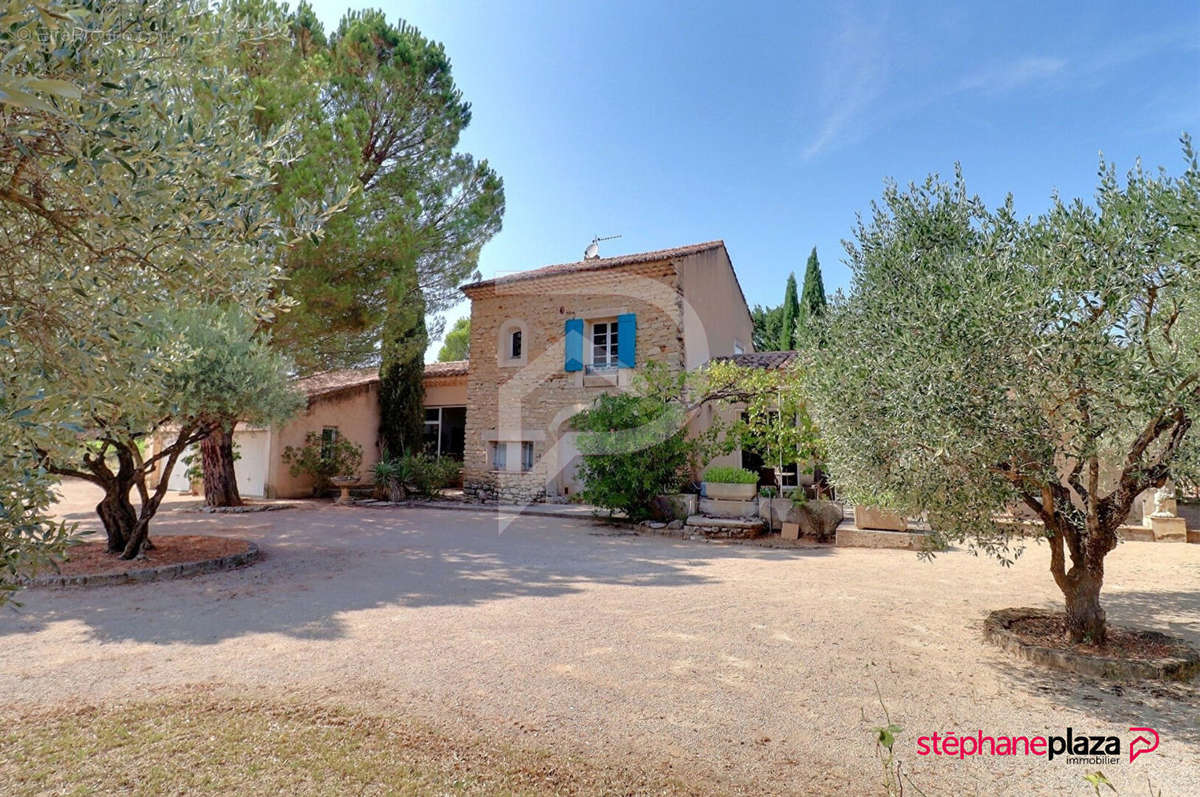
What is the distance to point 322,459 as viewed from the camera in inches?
675

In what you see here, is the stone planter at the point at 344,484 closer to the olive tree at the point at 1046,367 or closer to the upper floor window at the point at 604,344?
the upper floor window at the point at 604,344

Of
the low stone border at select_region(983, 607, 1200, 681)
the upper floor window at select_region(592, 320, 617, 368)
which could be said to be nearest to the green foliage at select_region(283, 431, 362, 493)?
the upper floor window at select_region(592, 320, 617, 368)

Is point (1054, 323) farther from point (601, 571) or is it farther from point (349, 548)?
point (349, 548)

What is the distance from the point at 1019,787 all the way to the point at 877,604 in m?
3.37

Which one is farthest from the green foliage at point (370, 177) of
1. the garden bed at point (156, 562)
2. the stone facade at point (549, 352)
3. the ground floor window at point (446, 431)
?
the garden bed at point (156, 562)

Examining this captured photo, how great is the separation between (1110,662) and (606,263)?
1311cm

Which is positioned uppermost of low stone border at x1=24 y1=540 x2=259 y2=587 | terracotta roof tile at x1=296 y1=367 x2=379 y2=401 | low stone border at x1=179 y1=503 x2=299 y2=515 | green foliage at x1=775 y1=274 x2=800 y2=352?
green foliage at x1=775 y1=274 x2=800 y2=352

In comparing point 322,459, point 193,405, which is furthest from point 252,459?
point 193,405

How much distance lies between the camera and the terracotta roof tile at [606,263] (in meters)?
14.9

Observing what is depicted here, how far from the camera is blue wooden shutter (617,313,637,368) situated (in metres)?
14.7

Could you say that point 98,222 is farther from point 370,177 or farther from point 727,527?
point 370,177

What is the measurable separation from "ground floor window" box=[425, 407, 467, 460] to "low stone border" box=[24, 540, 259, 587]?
11412 millimetres

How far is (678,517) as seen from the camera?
464 inches

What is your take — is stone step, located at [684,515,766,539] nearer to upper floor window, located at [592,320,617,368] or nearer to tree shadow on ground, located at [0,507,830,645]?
tree shadow on ground, located at [0,507,830,645]
